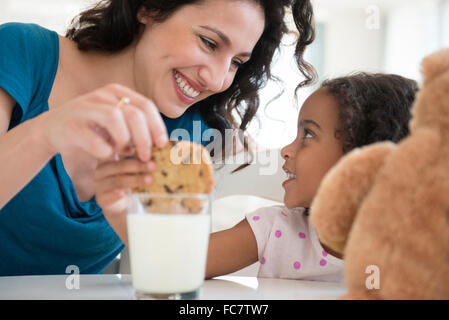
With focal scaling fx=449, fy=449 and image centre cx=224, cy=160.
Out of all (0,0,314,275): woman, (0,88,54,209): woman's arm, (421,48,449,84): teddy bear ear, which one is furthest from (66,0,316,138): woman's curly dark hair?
(421,48,449,84): teddy bear ear

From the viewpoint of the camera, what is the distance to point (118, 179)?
25.8 inches

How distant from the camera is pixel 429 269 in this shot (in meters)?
0.47

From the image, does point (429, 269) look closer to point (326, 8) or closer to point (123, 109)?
point (123, 109)

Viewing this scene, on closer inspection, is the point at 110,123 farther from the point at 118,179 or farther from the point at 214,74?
the point at 214,74

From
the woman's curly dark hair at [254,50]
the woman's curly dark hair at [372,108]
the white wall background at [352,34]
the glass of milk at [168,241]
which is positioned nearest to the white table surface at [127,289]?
the glass of milk at [168,241]

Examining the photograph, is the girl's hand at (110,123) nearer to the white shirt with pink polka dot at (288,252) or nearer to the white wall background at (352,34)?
the white shirt with pink polka dot at (288,252)

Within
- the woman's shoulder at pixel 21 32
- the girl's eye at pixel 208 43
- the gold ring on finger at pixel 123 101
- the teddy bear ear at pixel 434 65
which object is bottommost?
the gold ring on finger at pixel 123 101

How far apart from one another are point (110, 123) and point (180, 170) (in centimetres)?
13

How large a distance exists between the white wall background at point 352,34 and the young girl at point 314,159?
3.58 m

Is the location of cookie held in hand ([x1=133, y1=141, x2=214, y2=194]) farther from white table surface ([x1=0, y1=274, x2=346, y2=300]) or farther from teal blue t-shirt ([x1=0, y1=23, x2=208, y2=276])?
teal blue t-shirt ([x1=0, y1=23, x2=208, y2=276])

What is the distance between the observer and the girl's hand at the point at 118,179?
635mm

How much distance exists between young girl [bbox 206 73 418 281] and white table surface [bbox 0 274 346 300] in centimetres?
21

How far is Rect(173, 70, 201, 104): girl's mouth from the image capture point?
119 cm

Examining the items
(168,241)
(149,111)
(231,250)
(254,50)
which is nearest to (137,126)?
(149,111)
